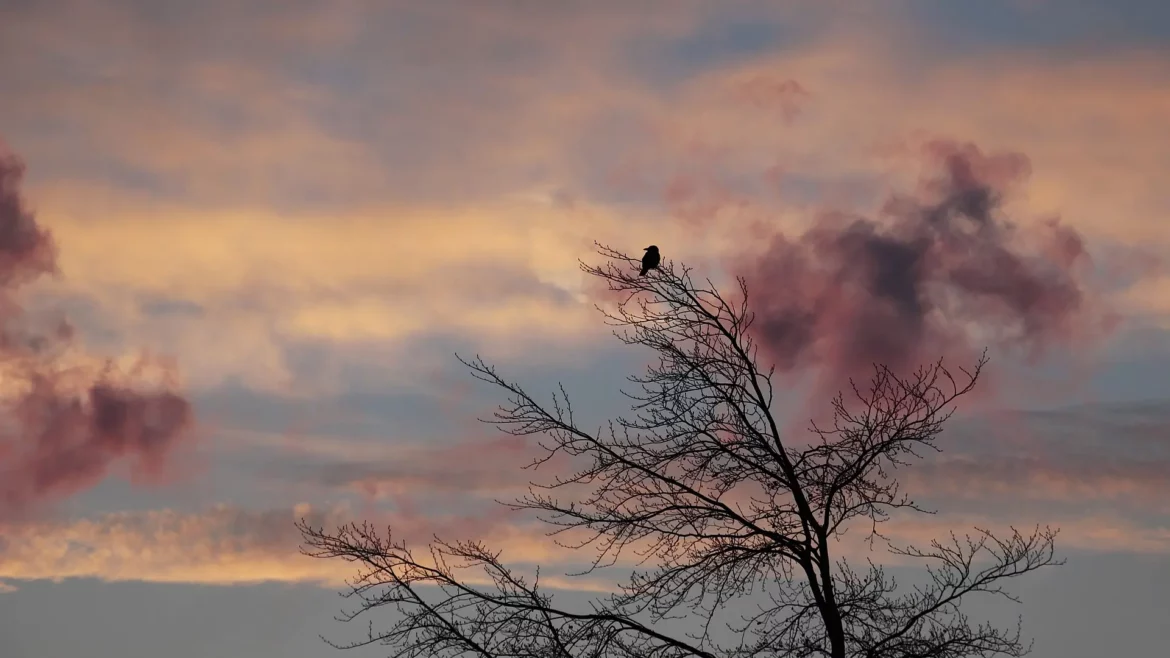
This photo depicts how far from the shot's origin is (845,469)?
16422 mm

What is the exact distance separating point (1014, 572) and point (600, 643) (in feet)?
15.7

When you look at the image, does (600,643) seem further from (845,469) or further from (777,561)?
(845,469)

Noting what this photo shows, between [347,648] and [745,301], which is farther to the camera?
[745,301]

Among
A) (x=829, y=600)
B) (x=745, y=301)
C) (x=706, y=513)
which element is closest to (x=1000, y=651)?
(x=829, y=600)

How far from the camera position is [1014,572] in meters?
16.7

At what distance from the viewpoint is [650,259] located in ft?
59.1

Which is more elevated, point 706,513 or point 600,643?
point 706,513

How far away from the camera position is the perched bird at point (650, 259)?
17.2 metres

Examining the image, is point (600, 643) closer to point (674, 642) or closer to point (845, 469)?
point (674, 642)

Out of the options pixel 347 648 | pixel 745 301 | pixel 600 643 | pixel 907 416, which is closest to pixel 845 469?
pixel 907 416

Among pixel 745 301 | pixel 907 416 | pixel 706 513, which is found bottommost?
pixel 706 513

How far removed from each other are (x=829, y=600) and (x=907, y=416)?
7.41 ft

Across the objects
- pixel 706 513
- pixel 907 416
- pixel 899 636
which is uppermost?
pixel 907 416

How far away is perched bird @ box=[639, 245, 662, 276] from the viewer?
17189mm
